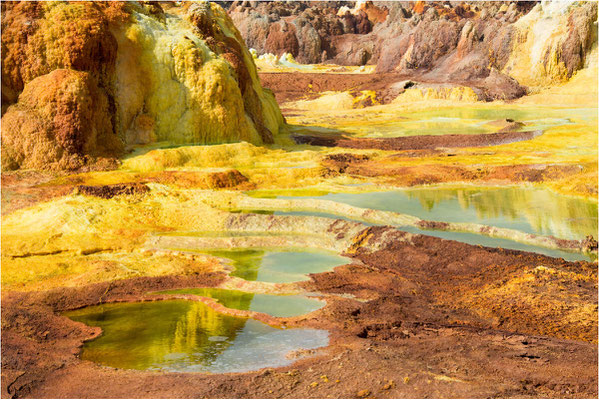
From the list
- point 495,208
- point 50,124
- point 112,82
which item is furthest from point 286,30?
point 495,208

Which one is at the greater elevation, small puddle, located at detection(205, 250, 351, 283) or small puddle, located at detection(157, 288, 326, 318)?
small puddle, located at detection(157, 288, 326, 318)

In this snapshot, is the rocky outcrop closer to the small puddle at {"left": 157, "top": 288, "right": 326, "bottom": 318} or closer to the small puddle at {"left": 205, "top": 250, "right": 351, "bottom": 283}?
the small puddle at {"left": 205, "top": 250, "right": 351, "bottom": 283}

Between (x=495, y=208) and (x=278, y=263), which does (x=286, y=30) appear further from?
(x=278, y=263)

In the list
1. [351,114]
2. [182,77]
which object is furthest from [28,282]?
[351,114]

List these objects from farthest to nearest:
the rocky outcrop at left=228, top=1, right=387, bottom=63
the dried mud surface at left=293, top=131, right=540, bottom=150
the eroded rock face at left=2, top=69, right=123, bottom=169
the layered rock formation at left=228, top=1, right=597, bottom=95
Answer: the rocky outcrop at left=228, top=1, right=387, bottom=63 < the layered rock formation at left=228, top=1, right=597, bottom=95 < the dried mud surface at left=293, top=131, right=540, bottom=150 < the eroded rock face at left=2, top=69, right=123, bottom=169

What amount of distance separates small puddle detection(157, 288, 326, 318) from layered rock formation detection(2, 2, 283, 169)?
7716 millimetres

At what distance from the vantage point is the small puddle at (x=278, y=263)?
30.5ft

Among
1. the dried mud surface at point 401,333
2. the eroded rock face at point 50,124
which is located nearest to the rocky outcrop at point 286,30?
the eroded rock face at point 50,124

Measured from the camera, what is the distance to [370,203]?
43.2ft

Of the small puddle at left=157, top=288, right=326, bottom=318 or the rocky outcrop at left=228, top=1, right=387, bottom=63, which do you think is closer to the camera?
the small puddle at left=157, top=288, right=326, bottom=318

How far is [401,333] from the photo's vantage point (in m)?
6.92

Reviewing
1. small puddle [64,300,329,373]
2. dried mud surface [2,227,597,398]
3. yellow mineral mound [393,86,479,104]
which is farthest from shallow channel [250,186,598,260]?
yellow mineral mound [393,86,479,104]

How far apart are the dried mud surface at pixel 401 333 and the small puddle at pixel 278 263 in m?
Answer: 0.38

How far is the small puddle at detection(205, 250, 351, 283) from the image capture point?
365 inches
